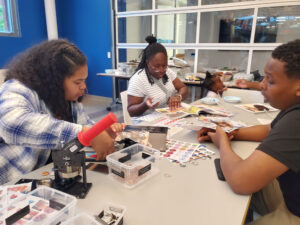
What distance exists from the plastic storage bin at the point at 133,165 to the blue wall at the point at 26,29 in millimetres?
4319

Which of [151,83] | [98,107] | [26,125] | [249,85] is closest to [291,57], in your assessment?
[26,125]

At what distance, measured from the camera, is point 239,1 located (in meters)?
3.74

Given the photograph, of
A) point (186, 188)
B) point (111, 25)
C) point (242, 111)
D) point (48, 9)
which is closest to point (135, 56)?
point (111, 25)

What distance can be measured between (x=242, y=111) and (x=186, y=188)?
4.12ft

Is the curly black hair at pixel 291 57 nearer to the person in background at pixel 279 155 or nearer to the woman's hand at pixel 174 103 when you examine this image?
the person in background at pixel 279 155

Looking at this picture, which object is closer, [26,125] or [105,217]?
[105,217]

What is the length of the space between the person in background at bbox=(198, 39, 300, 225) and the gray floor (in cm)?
335

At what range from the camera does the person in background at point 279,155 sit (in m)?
0.75

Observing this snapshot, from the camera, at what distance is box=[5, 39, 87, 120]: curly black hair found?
1.01 m

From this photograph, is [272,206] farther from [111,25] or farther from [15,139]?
[111,25]

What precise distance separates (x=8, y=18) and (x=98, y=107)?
2487 mm

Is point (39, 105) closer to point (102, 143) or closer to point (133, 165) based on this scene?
point (102, 143)

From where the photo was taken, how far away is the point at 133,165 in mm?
850

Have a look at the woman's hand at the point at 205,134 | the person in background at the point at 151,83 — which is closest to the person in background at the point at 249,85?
the person in background at the point at 151,83
